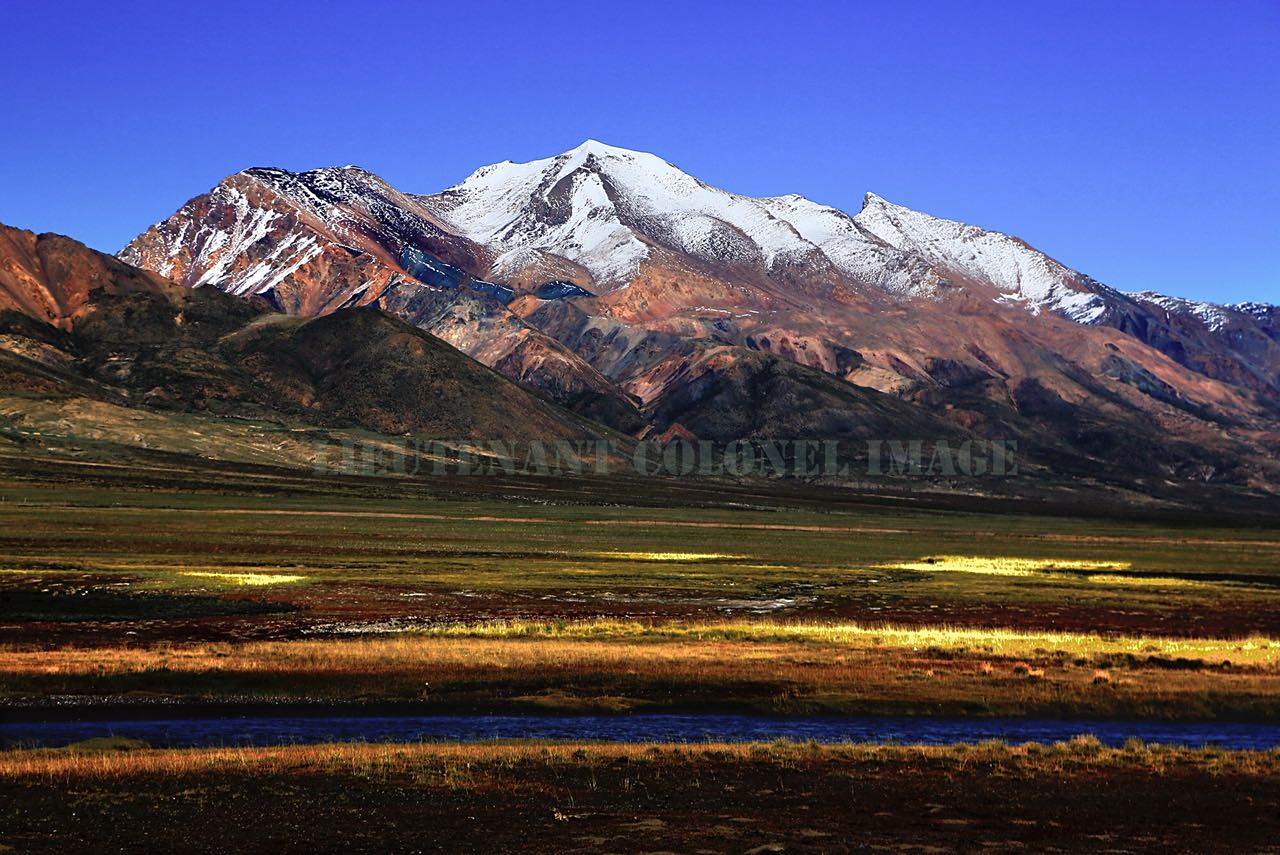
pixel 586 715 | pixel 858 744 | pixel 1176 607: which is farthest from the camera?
pixel 1176 607

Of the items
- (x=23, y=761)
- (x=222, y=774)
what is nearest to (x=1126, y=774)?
(x=222, y=774)

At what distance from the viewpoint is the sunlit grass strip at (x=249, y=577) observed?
8206cm

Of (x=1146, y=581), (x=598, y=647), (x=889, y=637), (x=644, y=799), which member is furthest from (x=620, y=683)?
(x=1146, y=581)

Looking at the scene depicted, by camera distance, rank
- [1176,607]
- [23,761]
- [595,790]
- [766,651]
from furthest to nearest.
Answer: [1176,607], [766,651], [23,761], [595,790]

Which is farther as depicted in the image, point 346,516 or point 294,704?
point 346,516

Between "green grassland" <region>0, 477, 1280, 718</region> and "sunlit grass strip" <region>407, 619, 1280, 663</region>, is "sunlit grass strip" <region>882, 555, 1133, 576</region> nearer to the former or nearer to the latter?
"green grassland" <region>0, 477, 1280, 718</region>

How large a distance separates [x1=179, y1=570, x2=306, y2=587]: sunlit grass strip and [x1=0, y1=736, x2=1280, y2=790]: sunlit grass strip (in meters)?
48.1

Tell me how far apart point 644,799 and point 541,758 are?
5192 millimetres

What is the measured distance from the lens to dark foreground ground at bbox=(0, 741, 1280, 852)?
2531cm

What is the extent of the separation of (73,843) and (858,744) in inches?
814

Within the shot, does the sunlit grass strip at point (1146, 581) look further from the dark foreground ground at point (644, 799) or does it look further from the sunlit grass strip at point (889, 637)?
the dark foreground ground at point (644, 799)

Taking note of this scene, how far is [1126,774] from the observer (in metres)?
33.2

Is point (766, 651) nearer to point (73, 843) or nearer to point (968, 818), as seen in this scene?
point (968, 818)

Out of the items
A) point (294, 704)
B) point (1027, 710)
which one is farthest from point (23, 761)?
point (1027, 710)
